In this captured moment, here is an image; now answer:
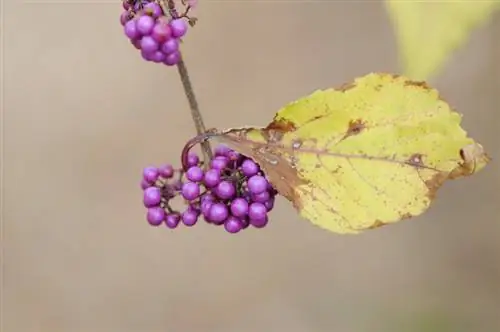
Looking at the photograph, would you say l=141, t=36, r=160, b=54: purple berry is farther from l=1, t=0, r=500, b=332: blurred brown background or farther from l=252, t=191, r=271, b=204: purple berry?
l=1, t=0, r=500, b=332: blurred brown background

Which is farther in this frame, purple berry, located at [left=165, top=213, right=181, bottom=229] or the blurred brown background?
the blurred brown background

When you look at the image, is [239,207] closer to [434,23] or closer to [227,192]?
[227,192]

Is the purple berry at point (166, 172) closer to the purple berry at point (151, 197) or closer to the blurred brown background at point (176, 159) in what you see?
the purple berry at point (151, 197)

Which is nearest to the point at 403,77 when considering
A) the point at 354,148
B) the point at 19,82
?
the point at 354,148

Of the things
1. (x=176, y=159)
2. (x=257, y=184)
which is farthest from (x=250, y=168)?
(x=176, y=159)

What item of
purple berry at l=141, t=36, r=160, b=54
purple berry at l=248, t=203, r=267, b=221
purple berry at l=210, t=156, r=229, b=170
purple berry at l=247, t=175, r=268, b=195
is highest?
purple berry at l=141, t=36, r=160, b=54

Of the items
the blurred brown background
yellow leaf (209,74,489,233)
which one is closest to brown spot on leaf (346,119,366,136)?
yellow leaf (209,74,489,233)

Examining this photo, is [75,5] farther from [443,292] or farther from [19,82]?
[443,292]
